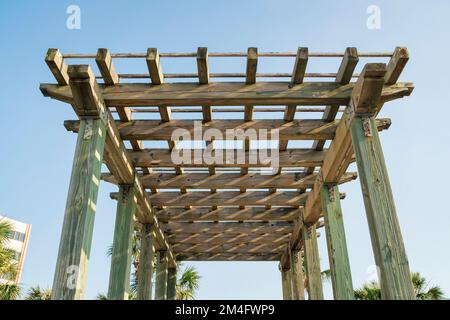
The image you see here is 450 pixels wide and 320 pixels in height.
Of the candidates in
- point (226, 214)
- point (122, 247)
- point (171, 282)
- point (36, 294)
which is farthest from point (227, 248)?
point (36, 294)

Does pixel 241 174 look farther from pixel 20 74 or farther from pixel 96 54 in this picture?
pixel 20 74

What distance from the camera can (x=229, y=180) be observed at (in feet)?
18.8

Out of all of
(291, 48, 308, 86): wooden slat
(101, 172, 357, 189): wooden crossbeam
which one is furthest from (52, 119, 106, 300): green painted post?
(291, 48, 308, 86): wooden slat

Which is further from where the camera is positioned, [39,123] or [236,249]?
[236,249]

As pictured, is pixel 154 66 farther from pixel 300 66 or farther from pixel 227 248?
pixel 227 248

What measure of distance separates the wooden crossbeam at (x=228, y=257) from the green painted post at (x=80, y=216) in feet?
19.9

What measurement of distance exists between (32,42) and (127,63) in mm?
1090

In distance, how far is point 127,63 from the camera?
153 inches

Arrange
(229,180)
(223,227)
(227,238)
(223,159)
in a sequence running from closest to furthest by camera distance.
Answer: (223,159) < (229,180) < (223,227) < (227,238)

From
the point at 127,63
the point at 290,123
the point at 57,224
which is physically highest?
the point at 127,63

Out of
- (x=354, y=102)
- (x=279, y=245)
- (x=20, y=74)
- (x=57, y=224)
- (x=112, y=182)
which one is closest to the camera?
(x=57, y=224)

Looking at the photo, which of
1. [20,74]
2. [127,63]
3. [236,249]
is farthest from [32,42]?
[236,249]

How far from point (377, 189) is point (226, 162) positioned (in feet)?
7.73
